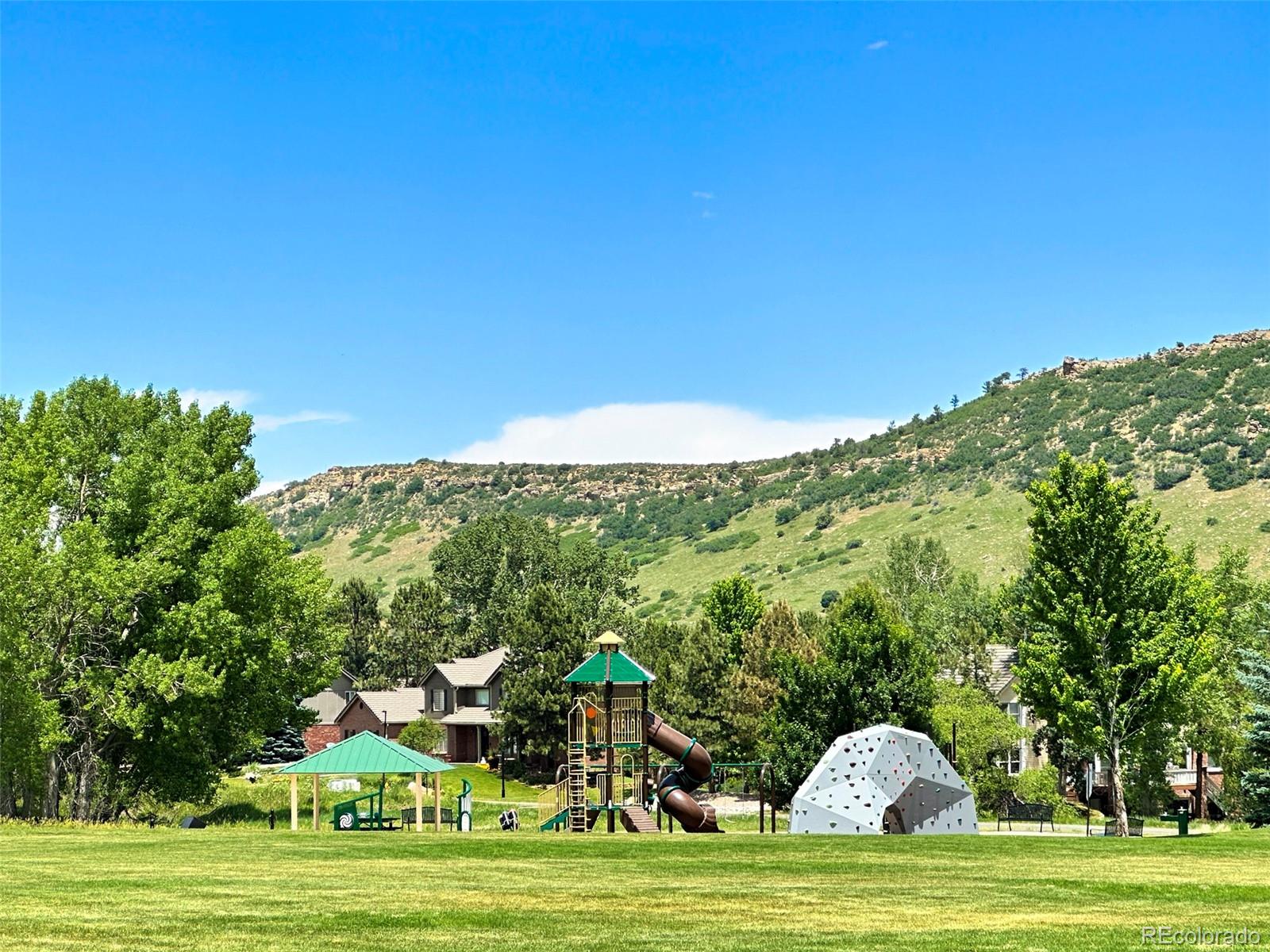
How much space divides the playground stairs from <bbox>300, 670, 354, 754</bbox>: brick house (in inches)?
1975

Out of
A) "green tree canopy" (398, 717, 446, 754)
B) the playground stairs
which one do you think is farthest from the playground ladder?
"green tree canopy" (398, 717, 446, 754)

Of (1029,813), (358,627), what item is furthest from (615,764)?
(358,627)

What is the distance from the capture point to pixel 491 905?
21.1m

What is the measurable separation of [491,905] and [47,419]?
3391cm

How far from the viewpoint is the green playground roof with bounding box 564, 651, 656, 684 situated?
154 feet

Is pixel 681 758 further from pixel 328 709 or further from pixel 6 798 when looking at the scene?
pixel 328 709

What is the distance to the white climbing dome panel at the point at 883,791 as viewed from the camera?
43.9 metres

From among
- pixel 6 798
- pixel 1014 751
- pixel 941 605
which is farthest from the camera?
pixel 941 605

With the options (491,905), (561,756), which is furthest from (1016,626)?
(491,905)

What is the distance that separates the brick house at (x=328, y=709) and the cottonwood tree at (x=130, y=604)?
42055 millimetres

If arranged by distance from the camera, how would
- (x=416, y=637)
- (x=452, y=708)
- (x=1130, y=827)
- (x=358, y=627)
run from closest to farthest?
(x=1130, y=827)
(x=452, y=708)
(x=416, y=637)
(x=358, y=627)

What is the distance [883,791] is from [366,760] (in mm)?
16037

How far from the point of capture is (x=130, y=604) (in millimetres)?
47250

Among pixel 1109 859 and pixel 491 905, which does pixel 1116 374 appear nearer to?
pixel 1109 859
